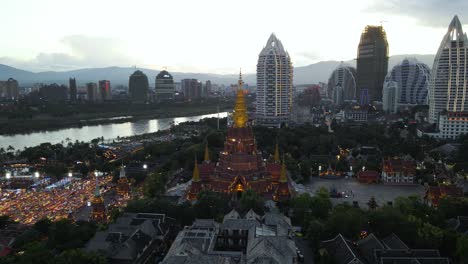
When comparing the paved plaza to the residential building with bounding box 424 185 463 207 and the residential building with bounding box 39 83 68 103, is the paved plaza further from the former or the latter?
the residential building with bounding box 39 83 68 103

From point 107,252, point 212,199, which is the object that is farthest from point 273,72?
point 107,252

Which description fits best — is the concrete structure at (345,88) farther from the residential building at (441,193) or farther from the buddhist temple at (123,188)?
the buddhist temple at (123,188)

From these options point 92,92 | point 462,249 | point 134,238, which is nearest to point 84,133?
point 92,92

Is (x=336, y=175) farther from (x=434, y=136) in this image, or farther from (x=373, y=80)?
(x=373, y=80)

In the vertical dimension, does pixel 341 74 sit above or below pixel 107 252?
above

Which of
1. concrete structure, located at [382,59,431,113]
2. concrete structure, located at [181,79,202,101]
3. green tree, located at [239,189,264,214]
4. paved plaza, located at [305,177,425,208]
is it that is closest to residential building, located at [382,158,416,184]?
paved plaza, located at [305,177,425,208]

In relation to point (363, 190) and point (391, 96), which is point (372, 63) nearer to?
point (391, 96)

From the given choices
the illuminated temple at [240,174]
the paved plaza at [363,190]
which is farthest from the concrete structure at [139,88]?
the illuminated temple at [240,174]
